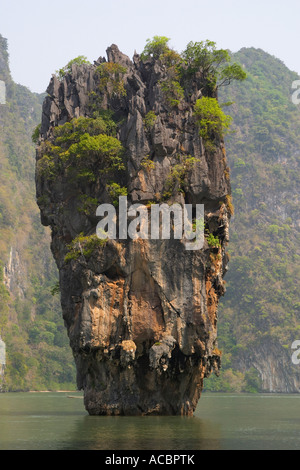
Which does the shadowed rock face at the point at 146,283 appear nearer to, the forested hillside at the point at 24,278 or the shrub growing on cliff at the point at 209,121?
the shrub growing on cliff at the point at 209,121

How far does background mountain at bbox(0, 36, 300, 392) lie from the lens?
96875 mm

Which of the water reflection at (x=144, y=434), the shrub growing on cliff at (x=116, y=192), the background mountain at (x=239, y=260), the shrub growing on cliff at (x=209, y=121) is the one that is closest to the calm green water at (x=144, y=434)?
the water reflection at (x=144, y=434)

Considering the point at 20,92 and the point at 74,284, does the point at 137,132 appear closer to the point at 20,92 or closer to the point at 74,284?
the point at 74,284

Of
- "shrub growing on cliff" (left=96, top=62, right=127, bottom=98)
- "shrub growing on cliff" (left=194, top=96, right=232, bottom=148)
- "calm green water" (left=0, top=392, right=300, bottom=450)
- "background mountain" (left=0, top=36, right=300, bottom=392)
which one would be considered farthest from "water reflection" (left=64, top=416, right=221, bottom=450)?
"background mountain" (left=0, top=36, right=300, bottom=392)

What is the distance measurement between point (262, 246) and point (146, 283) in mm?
84921

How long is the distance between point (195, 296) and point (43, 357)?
7258cm

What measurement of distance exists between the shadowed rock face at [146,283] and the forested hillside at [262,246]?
63848 millimetres

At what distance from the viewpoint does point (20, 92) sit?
156750 mm

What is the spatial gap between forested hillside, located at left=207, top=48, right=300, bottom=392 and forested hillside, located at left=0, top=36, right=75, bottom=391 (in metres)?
23.0

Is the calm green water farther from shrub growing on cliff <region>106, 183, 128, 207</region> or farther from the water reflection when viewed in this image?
shrub growing on cliff <region>106, 183, 128, 207</region>

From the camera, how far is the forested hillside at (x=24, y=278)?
9550 cm

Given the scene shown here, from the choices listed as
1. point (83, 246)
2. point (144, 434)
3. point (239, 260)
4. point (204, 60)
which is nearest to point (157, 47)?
point (204, 60)
